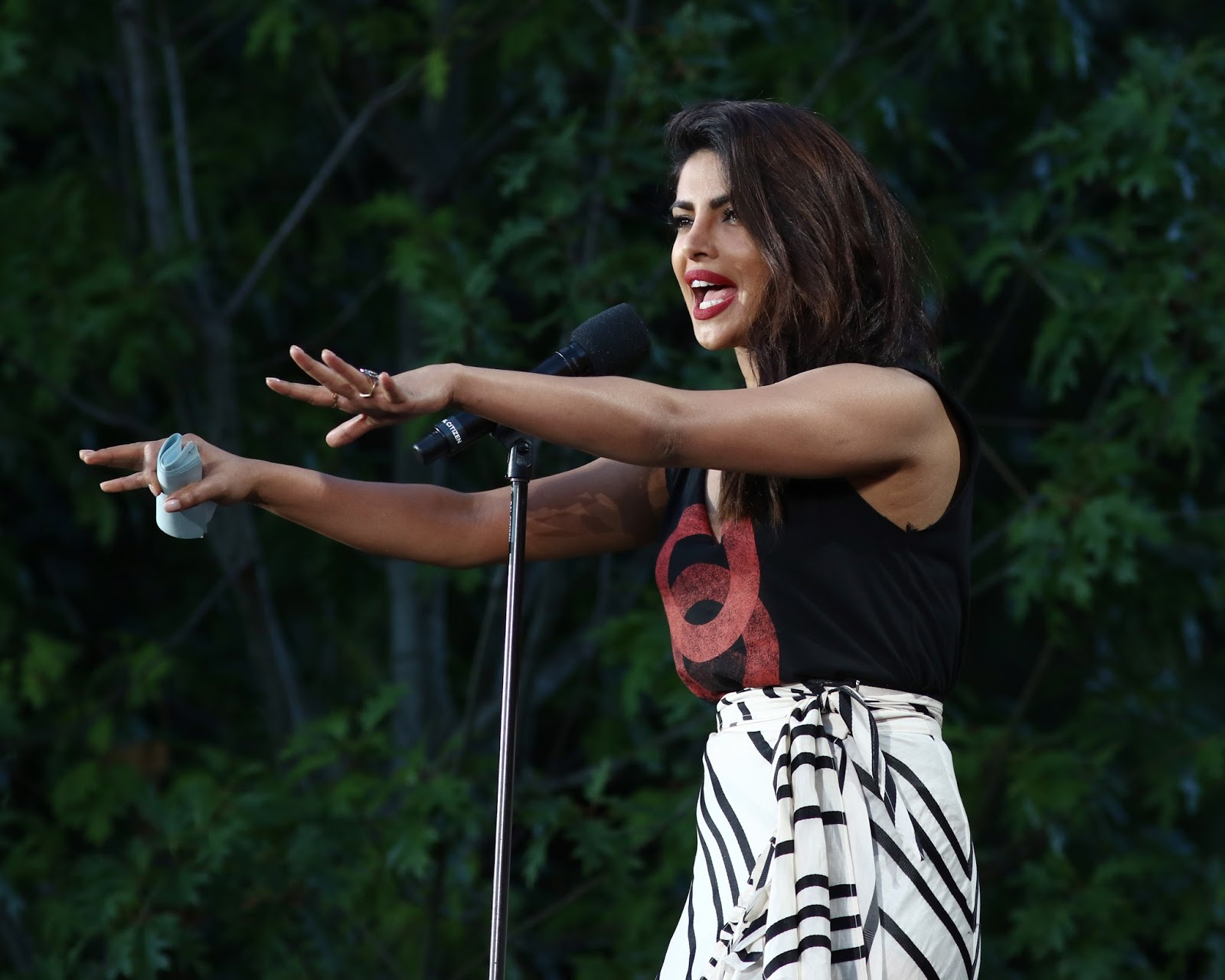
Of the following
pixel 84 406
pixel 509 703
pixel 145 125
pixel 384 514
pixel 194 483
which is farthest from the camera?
pixel 145 125

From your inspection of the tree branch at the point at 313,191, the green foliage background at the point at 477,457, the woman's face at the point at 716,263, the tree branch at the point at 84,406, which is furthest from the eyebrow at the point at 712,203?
the tree branch at the point at 84,406

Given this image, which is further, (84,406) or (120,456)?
(84,406)

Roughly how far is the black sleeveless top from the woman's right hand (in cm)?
53

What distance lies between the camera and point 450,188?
455cm

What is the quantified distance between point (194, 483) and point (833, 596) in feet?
2.35

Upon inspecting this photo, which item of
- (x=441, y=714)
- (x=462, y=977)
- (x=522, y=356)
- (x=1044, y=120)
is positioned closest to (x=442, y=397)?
(x=522, y=356)

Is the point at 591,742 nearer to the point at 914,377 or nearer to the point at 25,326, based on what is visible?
the point at 25,326

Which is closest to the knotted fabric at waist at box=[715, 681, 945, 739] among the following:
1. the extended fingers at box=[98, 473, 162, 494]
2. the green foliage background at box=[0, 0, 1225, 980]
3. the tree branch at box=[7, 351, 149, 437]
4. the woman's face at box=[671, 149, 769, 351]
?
the woman's face at box=[671, 149, 769, 351]

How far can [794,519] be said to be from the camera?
1.82m

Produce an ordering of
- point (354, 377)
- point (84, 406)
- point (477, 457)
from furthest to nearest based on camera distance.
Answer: point (477, 457) → point (84, 406) → point (354, 377)

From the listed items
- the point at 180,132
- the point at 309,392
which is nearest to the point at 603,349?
the point at 309,392

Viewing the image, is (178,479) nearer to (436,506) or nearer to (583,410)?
(436,506)

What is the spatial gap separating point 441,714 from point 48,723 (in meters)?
1.03

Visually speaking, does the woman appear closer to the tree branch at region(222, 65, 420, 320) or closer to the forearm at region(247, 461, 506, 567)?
the forearm at region(247, 461, 506, 567)
